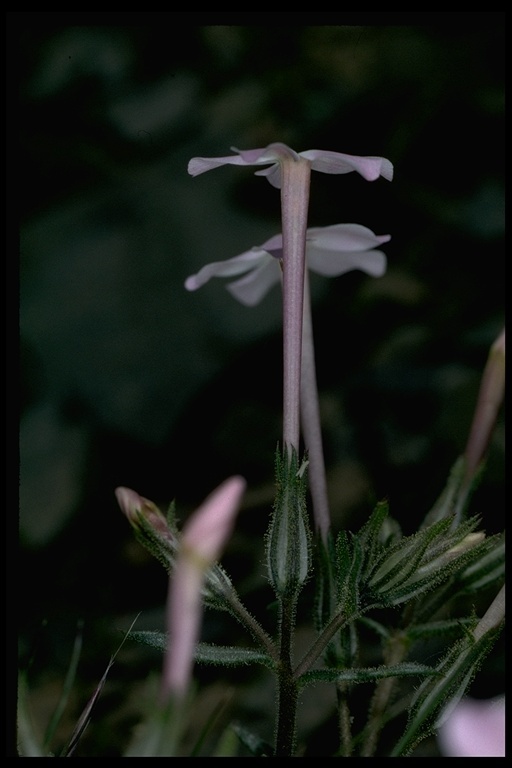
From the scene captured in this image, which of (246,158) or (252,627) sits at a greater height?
(246,158)

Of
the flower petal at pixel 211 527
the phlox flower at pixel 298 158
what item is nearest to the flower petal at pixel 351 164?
the phlox flower at pixel 298 158

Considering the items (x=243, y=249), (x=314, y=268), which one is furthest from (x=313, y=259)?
(x=243, y=249)

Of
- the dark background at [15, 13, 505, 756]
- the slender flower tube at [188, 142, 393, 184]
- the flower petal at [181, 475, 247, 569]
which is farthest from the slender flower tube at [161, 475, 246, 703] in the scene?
the dark background at [15, 13, 505, 756]

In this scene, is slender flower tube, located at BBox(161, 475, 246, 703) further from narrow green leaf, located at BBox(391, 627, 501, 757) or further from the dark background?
the dark background

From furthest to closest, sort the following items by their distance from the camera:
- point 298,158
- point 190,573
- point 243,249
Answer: point 243,249
point 298,158
point 190,573

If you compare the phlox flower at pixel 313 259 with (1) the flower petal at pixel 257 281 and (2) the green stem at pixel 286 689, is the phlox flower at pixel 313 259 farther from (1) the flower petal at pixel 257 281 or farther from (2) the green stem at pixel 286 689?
(2) the green stem at pixel 286 689

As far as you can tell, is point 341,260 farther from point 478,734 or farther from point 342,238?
point 478,734
